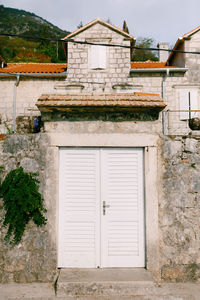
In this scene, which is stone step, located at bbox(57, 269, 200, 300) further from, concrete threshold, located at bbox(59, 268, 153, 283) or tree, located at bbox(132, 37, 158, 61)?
tree, located at bbox(132, 37, 158, 61)

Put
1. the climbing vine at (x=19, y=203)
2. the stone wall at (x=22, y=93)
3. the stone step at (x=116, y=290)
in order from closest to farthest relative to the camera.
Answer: the stone step at (x=116, y=290) < the climbing vine at (x=19, y=203) < the stone wall at (x=22, y=93)

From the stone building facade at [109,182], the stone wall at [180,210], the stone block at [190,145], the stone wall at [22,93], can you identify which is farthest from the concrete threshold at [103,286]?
the stone wall at [22,93]

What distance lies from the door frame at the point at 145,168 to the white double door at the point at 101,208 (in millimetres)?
119

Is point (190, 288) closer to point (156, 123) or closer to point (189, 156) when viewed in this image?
point (189, 156)

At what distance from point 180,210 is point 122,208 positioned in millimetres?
1065

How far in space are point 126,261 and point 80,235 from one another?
3.18ft

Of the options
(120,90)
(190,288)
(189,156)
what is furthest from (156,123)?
(120,90)

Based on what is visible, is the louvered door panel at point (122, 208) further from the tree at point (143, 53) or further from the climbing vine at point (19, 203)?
the tree at point (143, 53)

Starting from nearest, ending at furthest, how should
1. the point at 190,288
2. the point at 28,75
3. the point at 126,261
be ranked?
1. the point at 190,288
2. the point at 126,261
3. the point at 28,75

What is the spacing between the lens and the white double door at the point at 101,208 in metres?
4.43

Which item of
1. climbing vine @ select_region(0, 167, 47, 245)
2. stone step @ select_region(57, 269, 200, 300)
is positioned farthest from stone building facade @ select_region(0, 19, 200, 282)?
stone step @ select_region(57, 269, 200, 300)

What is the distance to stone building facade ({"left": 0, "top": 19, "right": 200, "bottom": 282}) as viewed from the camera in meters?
4.34

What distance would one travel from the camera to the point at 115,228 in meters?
4.49

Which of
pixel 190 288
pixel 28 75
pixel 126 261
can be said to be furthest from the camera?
pixel 28 75
